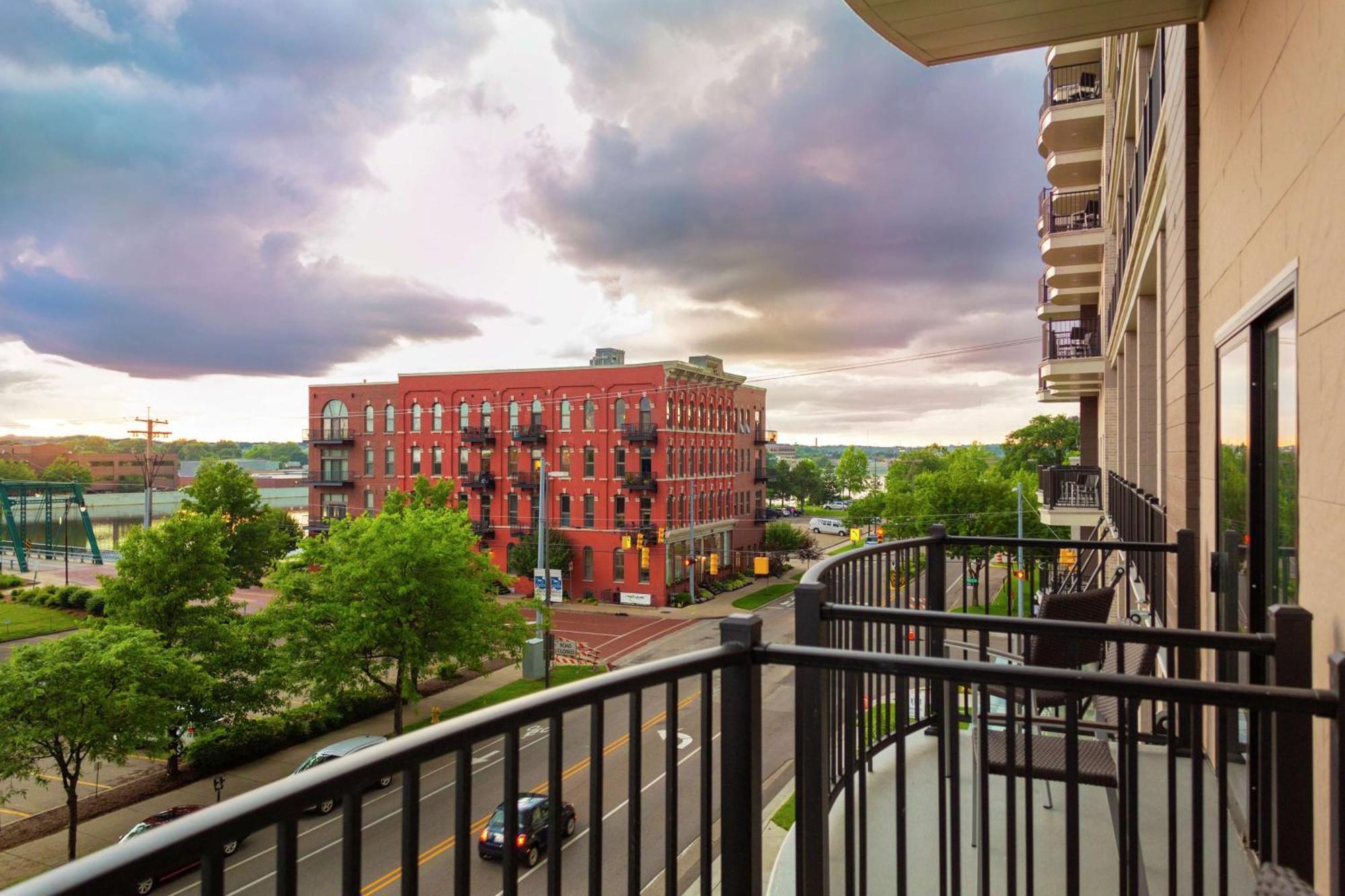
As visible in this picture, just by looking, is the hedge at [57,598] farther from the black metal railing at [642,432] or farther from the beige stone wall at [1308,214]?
the beige stone wall at [1308,214]

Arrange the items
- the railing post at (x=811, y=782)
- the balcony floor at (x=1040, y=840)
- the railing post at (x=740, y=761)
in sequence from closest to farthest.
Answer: the railing post at (x=740, y=761) → the railing post at (x=811, y=782) → the balcony floor at (x=1040, y=840)

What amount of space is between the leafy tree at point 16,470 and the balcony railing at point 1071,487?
101 meters

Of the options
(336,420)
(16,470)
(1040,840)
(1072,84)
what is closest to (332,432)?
(336,420)

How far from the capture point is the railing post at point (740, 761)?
190 centimetres

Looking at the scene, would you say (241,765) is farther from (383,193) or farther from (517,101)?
(517,101)

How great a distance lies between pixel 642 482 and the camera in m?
36.3

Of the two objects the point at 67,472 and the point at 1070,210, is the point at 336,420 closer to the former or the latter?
the point at 1070,210

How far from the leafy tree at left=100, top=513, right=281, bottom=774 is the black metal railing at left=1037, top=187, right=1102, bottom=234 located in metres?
23.3

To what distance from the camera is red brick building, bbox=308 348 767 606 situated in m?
36.8

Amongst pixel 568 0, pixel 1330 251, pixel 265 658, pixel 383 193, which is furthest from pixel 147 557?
pixel 383 193

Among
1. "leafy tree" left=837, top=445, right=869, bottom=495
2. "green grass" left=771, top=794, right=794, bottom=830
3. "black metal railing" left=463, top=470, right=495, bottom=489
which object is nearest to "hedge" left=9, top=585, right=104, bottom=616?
"black metal railing" left=463, top=470, right=495, bottom=489

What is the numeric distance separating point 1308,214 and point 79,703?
18.5 meters

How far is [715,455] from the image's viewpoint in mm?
42219

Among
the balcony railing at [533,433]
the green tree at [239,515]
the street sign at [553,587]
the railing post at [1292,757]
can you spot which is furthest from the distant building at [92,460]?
the railing post at [1292,757]
